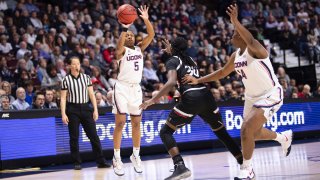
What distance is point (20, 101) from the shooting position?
41.5ft

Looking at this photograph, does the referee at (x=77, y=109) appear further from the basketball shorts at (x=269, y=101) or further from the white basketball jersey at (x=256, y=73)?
the basketball shorts at (x=269, y=101)

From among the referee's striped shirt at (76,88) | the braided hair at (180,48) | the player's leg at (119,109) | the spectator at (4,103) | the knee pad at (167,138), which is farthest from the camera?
the spectator at (4,103)

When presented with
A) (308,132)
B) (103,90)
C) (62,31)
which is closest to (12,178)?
(103,90)

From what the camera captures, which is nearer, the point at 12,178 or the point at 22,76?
the point at 12,178

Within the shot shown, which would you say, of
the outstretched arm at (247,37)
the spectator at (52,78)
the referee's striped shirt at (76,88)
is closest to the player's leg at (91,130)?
the referee's striped shirt at (76,88)

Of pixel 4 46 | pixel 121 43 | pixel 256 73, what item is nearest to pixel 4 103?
pixel 121 43

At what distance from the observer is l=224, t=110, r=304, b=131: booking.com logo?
565 inches

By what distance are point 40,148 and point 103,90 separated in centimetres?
339

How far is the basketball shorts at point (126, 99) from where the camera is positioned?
9703 millimetres

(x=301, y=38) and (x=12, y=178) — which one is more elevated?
(x=301, y=38)

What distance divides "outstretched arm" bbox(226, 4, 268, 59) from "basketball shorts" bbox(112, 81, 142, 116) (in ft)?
8.91

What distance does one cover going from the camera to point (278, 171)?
8664 mm

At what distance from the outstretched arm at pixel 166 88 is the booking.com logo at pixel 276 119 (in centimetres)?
641

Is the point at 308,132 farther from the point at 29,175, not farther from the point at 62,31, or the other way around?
the point at 29,175
